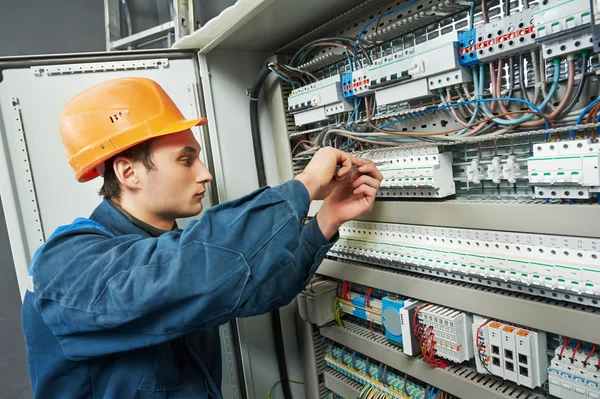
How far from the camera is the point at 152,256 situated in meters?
0.68

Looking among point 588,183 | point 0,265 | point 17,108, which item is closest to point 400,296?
point 588,183

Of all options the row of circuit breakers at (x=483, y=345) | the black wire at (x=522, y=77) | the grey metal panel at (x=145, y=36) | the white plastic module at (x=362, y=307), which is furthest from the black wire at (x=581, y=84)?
the grey metal panel at (x=145, y=36)

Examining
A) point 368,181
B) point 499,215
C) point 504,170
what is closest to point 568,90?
point 504,170

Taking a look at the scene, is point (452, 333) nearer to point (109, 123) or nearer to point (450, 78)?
point (450, 78)

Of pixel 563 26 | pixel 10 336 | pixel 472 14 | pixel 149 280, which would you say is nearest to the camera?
pixel 149 280

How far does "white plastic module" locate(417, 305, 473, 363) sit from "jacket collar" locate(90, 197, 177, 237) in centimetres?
90

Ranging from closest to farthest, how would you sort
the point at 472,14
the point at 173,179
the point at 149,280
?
the point at 149,280 < the point at 173,179 < the point at 472,14

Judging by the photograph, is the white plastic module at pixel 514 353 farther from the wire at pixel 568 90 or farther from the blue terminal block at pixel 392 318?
the wire at pixel 568 90

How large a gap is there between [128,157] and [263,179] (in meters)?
0.84

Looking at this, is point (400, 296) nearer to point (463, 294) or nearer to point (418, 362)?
point (418, 362)

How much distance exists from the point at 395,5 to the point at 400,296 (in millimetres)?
1051

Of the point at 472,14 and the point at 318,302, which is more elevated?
the point at 472,14

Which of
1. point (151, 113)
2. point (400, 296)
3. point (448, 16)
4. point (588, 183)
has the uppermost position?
point (448, 16)

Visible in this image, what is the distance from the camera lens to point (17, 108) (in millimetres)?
1387
